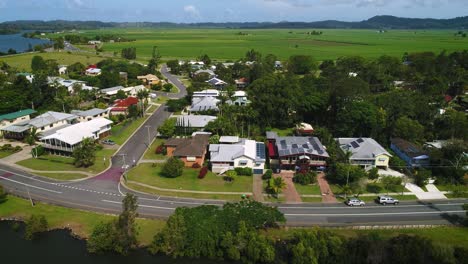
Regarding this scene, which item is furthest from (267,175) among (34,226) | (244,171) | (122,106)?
(122,106)

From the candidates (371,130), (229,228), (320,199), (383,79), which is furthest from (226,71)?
(229,228)

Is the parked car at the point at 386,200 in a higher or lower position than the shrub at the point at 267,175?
lower

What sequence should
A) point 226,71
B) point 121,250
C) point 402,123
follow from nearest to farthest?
point 121,250
point 402,123
point 226,71

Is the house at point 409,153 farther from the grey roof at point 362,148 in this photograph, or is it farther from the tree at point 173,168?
the tree at point 173,168

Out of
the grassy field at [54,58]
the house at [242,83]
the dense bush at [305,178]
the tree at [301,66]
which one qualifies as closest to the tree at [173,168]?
the dense bush at [305,178]

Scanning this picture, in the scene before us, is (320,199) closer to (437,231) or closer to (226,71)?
(437,231)

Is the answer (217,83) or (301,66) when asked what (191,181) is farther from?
(301,66)
